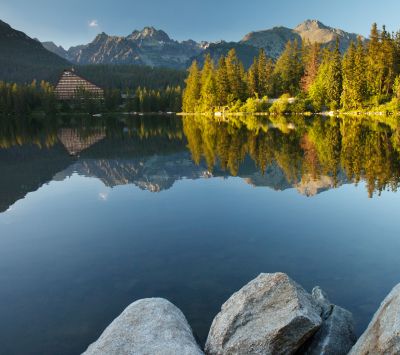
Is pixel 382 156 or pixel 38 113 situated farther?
pixel 38 113

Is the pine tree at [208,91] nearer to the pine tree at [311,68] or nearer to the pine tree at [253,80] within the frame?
the pine tree at [253,80]

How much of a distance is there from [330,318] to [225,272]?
5.09 meters

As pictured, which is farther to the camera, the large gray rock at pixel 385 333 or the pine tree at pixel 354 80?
the pine tree at pixel 354 80

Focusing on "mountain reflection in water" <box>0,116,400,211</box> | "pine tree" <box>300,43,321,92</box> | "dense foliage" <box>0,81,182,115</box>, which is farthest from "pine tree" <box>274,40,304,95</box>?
"mountain reflection in water" <box>0,116,400,211</box>

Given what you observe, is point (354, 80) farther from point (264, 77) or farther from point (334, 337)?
point (334, 337)

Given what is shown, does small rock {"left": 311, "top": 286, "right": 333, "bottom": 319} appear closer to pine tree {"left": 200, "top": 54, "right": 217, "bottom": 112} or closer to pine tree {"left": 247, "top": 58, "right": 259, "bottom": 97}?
pine tree {"left": 200, "top": 54, "right": 217, "bottom": 112}

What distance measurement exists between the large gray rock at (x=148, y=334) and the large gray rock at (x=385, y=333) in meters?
3.23

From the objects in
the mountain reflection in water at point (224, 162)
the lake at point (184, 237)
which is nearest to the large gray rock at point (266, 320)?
the lake at point (184, 237)

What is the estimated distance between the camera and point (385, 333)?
6.49 m

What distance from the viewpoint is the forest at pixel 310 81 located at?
99250mm

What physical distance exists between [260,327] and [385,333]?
8.16 feet

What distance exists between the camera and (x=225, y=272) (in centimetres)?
1332

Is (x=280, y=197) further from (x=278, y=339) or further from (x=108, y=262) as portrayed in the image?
(x=278, y=339)

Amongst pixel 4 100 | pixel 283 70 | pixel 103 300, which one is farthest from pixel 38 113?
pixel 103 300
